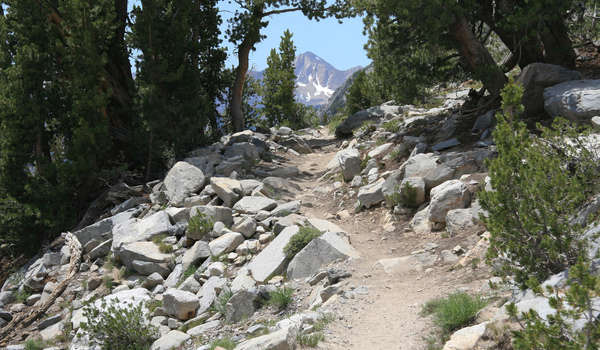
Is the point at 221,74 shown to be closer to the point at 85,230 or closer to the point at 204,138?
the point at 204,138

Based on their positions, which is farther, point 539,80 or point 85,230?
point 85,230

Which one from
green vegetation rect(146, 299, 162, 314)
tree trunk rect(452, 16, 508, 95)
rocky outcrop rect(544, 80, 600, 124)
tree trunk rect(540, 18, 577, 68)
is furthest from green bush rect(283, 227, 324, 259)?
tree trunk rect(540, 18, 577, 68)

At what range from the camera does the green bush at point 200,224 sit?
956 centimetres

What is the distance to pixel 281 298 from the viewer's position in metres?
6.28

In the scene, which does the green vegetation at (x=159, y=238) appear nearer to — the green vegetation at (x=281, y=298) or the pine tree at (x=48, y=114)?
the pine tree at (x=48, y=114)

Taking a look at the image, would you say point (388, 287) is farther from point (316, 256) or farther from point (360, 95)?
point (360, 95)

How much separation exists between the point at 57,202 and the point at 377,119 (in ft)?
39.6

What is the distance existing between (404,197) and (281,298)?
3.84 meters

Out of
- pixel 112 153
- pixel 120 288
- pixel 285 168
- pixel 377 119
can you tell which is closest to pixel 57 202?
pixel 112 153

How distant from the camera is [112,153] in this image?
14.3m

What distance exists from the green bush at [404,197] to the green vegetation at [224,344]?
4.75m

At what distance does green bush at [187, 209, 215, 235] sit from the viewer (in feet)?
31.4

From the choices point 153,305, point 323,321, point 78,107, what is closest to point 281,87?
point 78,107

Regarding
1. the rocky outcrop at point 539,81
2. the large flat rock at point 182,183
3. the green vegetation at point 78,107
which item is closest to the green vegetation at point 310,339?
the large flat rock at point 182,183
